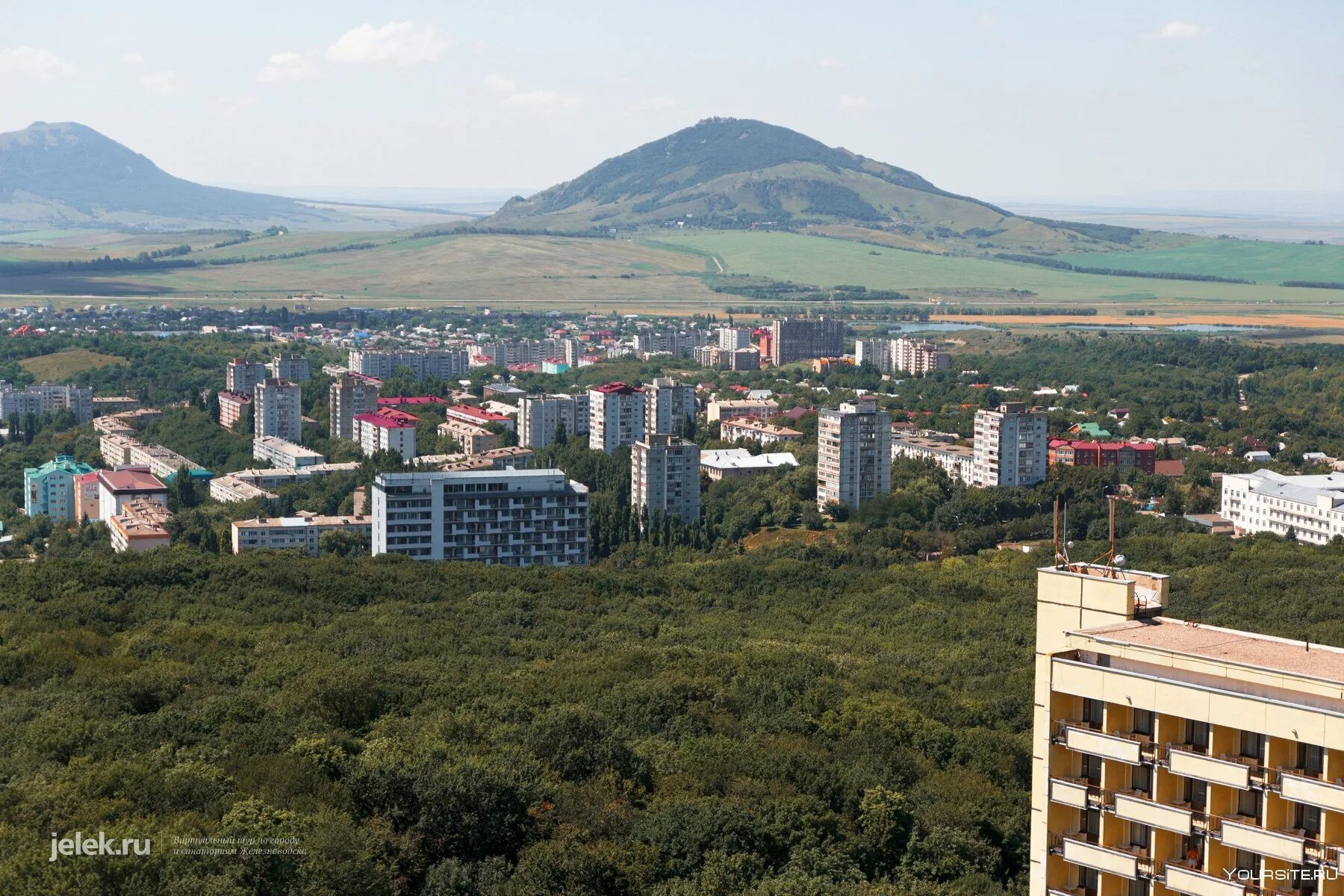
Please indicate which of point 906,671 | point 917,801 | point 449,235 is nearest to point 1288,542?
point 906,671

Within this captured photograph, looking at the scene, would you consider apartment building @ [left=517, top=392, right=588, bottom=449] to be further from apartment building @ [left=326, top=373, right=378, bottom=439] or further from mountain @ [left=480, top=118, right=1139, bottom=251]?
mountain @ [left=480, top=118, right=1139, bottom=251]

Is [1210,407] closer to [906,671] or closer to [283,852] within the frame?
[906,671]

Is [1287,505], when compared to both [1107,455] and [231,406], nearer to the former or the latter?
[1107,455]

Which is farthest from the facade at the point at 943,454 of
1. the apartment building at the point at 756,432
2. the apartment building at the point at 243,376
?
the apartment building at the point at 243,376

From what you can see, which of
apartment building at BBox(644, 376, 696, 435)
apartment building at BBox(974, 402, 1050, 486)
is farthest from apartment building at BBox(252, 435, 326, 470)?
apartment building at BBox(974, 402, 1050, 486)

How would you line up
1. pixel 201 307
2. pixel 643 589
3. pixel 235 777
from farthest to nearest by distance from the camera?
pixel 201 307, pixel 643 589, pixel 235 777

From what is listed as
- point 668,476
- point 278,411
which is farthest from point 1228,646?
point 278,411
